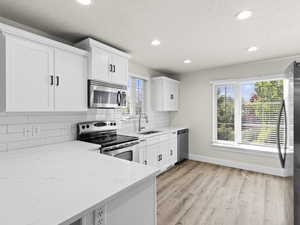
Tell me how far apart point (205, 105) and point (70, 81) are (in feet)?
10.9

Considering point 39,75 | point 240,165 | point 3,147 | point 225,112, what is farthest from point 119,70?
point 240,165

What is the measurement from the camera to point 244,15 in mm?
1766

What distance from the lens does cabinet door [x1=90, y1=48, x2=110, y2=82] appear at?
88.1 inches

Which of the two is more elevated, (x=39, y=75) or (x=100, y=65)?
(x=100, y=65)

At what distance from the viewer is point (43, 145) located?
203 centimetres

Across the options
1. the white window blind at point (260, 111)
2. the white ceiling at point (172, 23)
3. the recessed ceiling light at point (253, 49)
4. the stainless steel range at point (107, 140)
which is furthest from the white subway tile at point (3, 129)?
the white window blind at point (260, 111)

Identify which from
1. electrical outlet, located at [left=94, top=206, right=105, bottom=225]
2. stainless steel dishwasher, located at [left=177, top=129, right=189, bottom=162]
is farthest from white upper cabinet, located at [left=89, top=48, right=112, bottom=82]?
stainless steel dishwasher, located at [left=177, top=129, right=189, bottom=162]

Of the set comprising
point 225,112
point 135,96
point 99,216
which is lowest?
point 99,216

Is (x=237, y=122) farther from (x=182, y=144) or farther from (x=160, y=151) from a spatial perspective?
(x=160, y=151)

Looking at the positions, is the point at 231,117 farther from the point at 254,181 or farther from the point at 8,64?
the point at 8,64

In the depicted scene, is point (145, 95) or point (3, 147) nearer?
point (3, 147)

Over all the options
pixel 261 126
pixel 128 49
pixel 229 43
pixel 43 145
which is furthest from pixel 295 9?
pixel 43 145

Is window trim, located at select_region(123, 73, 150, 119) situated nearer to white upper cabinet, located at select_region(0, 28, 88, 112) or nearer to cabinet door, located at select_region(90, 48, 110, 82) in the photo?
cabinet door, located at select_region(90, 48, 110, 82)

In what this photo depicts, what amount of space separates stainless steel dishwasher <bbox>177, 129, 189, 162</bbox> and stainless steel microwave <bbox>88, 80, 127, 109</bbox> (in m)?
1.99
